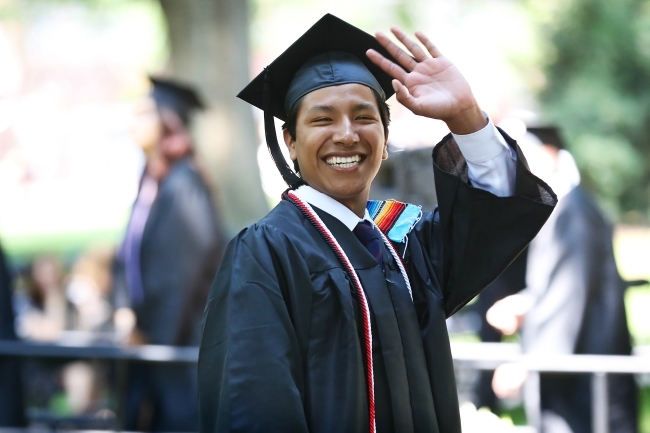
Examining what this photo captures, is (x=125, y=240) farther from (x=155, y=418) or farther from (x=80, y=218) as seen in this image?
(x=80, y=218)

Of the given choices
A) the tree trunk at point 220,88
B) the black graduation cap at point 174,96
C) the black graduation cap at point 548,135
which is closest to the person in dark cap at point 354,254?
the black graduation cap at point 548,135

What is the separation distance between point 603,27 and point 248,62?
1069cm

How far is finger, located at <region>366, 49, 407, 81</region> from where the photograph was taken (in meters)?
2.14

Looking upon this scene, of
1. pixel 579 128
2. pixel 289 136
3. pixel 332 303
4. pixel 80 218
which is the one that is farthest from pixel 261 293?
pixel 579 128

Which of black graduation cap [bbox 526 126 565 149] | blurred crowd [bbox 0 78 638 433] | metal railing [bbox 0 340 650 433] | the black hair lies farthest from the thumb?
black graduation cap [bbox 526 126 565 149]

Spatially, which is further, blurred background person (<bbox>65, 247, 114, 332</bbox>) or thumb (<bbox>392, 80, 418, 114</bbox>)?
blurred background person (<bbox>65, 247, 114, 332</bbox>)

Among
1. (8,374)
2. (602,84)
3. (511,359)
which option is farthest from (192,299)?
(602,84)

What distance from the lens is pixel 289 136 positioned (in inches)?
89.7

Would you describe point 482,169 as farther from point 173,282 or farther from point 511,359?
point 173,282

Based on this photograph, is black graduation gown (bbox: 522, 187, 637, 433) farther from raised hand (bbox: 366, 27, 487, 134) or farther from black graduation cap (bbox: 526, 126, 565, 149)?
raised hand (bbox: 366, 27, 487, 134)

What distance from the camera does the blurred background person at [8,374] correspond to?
525 centimetres

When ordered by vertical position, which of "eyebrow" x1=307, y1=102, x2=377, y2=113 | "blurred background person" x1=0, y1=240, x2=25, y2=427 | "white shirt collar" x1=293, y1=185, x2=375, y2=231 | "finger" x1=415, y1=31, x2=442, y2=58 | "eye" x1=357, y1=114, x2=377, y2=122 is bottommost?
"blurred background person" x1=0, y1=240, x2=25, y2=427

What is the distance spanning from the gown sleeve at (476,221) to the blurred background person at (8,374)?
3.88 metres

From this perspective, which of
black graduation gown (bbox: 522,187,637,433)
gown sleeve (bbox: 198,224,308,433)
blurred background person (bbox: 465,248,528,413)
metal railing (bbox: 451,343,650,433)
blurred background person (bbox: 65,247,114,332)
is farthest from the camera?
blurred background person (bbox: 65,247,114,332)
